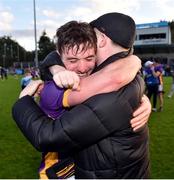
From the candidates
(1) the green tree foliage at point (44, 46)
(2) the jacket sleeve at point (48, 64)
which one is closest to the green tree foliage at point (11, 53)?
(1) the green tree foliage at point (44, 46)

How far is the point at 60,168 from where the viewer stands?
8.45 feet

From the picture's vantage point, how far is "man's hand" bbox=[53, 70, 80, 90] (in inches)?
84.4

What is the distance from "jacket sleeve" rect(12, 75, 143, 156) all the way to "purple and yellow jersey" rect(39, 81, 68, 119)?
107 mm

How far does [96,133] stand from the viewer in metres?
2.07

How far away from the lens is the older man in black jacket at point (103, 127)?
6.77 feet

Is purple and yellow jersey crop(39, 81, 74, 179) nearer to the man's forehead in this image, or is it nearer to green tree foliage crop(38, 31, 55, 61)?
the man's forehead

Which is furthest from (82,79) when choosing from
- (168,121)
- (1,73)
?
(1,73)

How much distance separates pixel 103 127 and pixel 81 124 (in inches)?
4.2

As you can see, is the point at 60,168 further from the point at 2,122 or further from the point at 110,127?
the point at 2,122

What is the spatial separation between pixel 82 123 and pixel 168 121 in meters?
10.9

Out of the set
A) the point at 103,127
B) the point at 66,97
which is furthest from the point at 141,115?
the point at 66,97

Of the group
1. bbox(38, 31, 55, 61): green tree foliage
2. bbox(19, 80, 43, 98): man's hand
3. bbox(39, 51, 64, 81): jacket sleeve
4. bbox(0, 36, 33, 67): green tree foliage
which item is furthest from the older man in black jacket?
bbox(0, 36, 33, 67): green tree foliage

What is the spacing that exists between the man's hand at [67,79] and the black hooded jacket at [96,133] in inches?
4.7

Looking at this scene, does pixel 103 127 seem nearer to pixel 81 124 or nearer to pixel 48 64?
pixel 81 124
